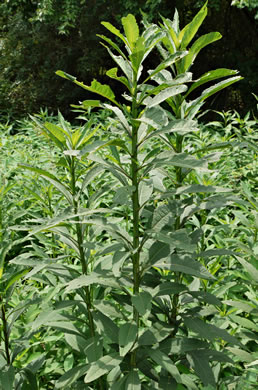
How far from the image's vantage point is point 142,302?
1.38m

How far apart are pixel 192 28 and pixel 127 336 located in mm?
1102

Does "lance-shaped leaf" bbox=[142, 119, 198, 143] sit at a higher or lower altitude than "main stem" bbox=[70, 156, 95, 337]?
higher

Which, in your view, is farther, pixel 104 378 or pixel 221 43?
pixel 221 43

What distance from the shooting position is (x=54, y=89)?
39.4 ft

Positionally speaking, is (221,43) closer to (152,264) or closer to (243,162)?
(243,162)

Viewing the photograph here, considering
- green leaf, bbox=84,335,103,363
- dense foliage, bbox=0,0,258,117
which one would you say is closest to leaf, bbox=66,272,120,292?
green leaf, bbox=84,335,103,363

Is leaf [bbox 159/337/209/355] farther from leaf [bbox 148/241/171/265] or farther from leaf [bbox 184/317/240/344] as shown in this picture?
leaf [bbox 148/241/171/265]

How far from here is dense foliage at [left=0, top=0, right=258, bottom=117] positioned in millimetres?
9805

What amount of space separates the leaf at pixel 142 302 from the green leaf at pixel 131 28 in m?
0.83

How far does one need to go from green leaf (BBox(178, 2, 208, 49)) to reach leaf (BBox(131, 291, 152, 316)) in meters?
0.93

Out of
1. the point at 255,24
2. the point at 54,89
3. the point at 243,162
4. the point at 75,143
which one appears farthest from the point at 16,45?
the point at 75,143

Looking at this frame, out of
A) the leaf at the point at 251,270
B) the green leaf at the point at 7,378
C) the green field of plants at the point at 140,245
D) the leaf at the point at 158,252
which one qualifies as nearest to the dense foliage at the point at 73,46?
the green field of plants at the point at 140,245

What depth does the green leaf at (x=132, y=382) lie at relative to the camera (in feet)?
4.70

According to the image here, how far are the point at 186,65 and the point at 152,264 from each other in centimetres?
75
